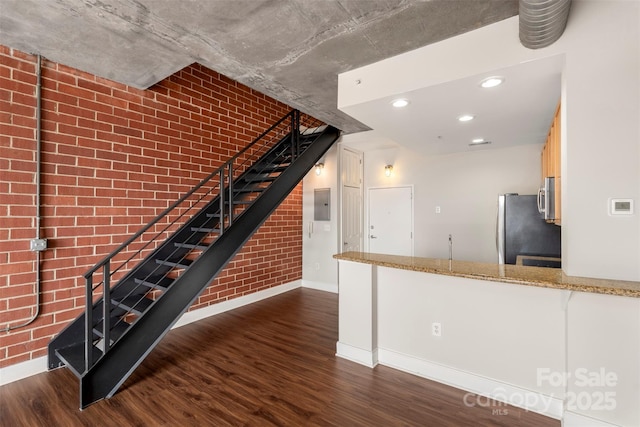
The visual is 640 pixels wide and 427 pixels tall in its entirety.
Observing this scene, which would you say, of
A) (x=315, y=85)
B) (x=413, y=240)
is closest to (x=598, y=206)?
(x=315, y=85)

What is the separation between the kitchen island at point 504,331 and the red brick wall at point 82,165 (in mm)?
2339

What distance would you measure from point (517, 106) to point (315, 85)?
193 centimetres

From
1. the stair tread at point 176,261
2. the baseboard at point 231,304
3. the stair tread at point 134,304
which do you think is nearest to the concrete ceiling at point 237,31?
the stair tread at point 176,261

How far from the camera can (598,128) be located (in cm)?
178

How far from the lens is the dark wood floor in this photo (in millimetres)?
1997

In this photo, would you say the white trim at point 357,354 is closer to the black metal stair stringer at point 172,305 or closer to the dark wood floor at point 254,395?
the dark wood floor at point 254,395

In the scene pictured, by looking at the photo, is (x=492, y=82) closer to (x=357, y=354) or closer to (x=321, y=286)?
(x=357, y=354)

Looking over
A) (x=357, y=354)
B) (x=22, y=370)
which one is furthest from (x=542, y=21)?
(x=22, y=370)

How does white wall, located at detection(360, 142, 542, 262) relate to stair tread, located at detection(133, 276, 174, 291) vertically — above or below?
above

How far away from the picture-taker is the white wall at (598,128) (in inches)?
67.3

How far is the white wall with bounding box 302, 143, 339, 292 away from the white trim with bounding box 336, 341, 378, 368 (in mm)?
2303

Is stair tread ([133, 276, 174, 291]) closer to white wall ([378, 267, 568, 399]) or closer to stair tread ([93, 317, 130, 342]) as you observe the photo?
stair tread ([93, 317, 130, 342])

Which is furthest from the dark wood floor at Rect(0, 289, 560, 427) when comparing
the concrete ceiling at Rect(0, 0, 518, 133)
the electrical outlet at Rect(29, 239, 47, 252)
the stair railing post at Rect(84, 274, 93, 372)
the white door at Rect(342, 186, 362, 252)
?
the concrete ceiling at Rect(0, 0, 518, 133)

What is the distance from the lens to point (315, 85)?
3.00m
